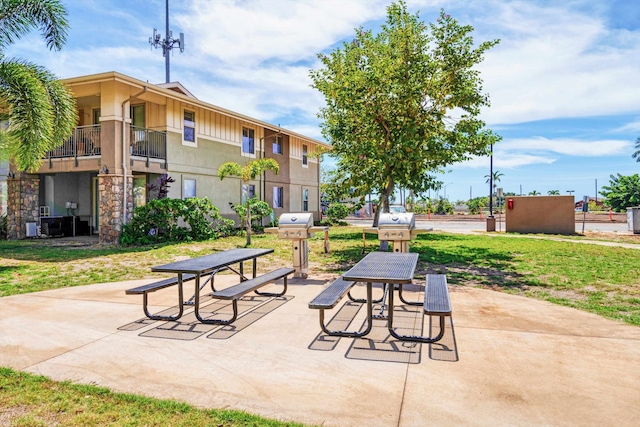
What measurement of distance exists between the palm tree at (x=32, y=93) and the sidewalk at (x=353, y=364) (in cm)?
555

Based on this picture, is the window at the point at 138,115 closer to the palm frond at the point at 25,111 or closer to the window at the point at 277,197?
the palm frond at the point at 25,111

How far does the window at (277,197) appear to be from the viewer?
2370 centimetres

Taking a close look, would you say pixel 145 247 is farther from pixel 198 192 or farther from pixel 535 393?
pixel 535 393

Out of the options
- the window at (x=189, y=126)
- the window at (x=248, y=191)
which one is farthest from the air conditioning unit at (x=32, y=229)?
the window at (x=248, y=191)

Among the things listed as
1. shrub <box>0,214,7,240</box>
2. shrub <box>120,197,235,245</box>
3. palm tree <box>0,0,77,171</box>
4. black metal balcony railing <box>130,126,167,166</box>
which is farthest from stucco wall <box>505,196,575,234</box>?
shrub <box>0,214,7,240</box>

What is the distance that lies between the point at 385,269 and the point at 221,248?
9.57 m

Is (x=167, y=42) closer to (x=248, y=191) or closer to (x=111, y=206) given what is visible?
(x=248, y=191)

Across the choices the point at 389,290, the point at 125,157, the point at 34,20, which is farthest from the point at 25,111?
the point at 389,290

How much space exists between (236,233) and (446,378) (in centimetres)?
1530

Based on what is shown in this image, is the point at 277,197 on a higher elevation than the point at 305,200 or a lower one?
higher

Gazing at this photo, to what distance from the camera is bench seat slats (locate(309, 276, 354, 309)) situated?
4.22 meters

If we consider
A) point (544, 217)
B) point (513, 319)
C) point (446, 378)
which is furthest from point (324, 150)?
point (446, 378)

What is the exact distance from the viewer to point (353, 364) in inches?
152

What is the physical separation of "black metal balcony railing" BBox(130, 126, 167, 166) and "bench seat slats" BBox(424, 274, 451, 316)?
13511 mm
